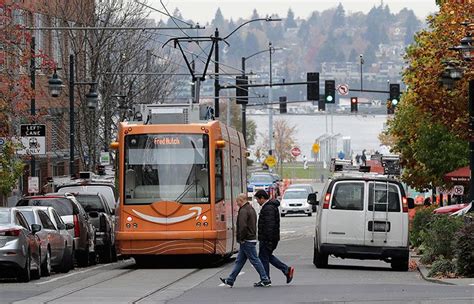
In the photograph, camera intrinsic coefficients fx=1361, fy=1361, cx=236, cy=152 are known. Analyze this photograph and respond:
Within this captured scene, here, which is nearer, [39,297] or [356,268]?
[39,297]

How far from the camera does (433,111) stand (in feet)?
128

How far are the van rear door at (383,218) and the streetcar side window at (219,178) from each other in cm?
Result: 337

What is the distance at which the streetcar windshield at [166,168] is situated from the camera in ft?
99.7

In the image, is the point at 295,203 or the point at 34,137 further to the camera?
the point at 295,203

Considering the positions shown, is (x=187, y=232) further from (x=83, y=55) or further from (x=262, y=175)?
(x=262, y=175)

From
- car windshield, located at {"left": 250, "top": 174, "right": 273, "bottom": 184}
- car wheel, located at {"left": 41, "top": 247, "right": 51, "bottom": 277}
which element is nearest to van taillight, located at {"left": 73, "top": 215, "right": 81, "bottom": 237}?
car wheel, located at {"left": 41, "top": 247, "right": 51, "bottom": 277}

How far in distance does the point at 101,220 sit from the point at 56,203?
334 cm

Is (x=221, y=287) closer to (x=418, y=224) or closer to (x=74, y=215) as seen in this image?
(x=74, y=215)

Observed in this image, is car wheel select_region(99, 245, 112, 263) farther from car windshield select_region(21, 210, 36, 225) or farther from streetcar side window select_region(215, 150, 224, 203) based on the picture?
car windshield select_region(21, 210, 36, 225)

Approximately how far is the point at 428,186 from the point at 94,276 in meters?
23.5

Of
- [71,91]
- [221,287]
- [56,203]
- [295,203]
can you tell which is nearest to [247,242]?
[221,287]

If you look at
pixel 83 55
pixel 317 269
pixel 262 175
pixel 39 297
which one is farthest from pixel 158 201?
pixel 262 175

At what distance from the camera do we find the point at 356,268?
3212 cm

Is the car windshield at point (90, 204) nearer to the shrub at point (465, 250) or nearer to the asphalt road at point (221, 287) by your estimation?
the asphalt road at point (221, 287)
